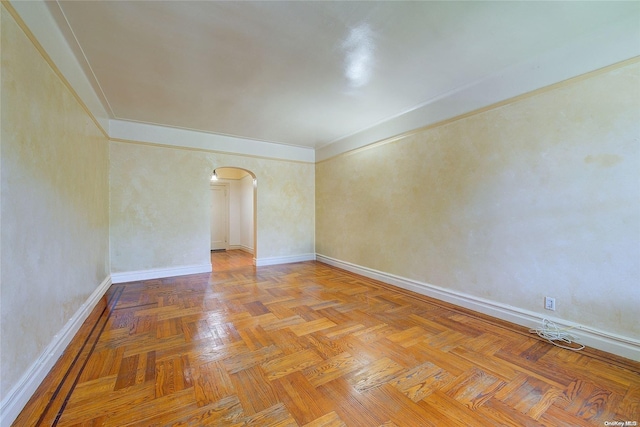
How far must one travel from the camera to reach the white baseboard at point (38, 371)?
1.37 metres

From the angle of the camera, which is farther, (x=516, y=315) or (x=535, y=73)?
(x=516, y=315)

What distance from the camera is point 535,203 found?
2477 millimetres

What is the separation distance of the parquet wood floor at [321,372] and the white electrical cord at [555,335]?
96 millimetres

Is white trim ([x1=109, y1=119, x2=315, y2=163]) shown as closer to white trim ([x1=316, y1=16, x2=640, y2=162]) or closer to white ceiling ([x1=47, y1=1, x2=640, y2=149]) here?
white ceiling ([x1=47, y1=1, x2=640, y2=149])

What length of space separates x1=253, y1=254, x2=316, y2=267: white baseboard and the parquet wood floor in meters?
2.27

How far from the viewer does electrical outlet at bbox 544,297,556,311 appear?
2.38 m

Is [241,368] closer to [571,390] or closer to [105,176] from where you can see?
[571,390]

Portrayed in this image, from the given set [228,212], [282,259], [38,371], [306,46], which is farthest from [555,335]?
[228,212]

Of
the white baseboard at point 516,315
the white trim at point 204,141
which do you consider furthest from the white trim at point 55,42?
the white baseboard at point 516,315

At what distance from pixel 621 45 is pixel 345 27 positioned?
2.23m

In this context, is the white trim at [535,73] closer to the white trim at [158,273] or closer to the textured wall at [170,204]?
the textured wall at [170,204]

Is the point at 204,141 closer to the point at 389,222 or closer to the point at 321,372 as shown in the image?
the point at 389,222

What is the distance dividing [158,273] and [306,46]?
4.29m

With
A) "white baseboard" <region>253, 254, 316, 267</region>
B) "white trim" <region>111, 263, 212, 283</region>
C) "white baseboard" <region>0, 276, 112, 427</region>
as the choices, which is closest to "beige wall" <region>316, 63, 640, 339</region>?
"white baseboard" <region>253, 254, 316, 267</region>
